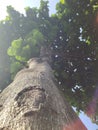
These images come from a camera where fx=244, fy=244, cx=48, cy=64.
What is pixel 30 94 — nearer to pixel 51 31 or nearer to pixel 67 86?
pixel 67 86

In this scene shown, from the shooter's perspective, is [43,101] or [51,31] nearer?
[43,101]

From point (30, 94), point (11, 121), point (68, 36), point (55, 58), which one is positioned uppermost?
point (68, 36)

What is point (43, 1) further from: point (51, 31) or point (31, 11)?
point (51, 31)

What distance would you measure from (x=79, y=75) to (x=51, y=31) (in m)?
2.38

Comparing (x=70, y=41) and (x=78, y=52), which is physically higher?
(x=70, y=41)

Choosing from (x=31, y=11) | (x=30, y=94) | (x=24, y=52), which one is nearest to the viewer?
(x=30, y=94)

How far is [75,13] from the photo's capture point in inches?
433

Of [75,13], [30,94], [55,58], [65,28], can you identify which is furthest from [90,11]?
[30,94]

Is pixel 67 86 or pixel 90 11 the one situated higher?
pixel 90 11

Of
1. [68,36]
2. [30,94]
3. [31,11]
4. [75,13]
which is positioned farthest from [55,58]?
[30,94]

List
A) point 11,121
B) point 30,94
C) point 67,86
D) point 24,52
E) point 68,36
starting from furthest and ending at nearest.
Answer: point 68,36, point 67,86, point 24,52, point 30,94, point 11,121

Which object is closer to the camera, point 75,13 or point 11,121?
point 11,121

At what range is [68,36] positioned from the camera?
36.5 feet

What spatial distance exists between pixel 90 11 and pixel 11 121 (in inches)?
374
